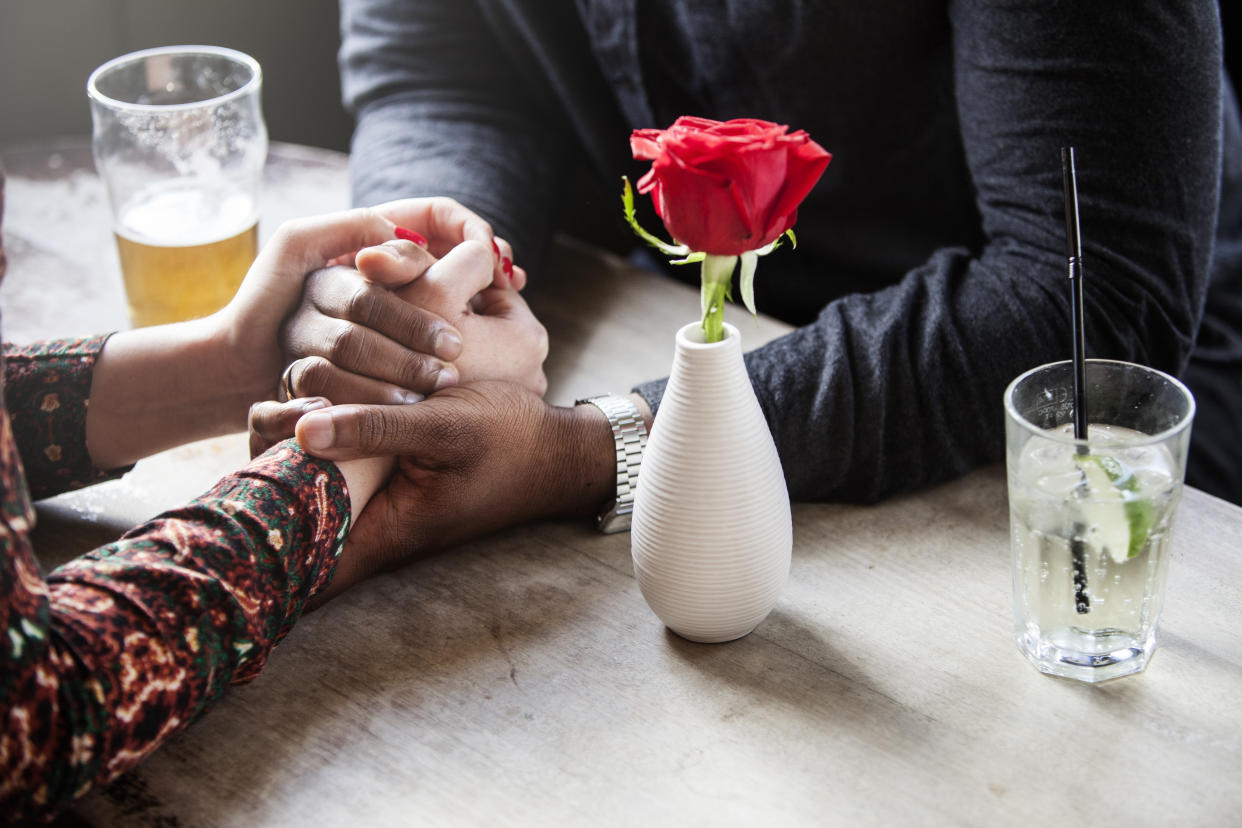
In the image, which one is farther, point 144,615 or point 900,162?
point 900,162

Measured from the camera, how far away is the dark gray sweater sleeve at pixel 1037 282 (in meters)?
0.99

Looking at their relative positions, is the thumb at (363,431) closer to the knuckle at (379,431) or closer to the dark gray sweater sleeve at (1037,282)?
the knuckle at (379,431)

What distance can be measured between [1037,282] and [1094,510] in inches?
15.2

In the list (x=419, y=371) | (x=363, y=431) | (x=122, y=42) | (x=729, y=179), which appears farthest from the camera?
(x=122, y=42)

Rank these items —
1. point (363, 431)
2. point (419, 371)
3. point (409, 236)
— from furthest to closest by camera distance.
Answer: point (409, 236) → point (419, 371) → point (363, 431)

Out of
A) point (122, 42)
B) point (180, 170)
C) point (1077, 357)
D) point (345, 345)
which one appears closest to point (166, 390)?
point (345, 345)

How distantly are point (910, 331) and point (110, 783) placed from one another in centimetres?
74

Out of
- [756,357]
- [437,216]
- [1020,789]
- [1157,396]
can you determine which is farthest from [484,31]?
[1020,789]

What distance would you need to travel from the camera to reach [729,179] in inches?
25.6

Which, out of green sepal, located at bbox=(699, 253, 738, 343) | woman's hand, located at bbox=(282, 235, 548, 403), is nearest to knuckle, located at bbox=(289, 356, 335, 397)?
woman's hand, located at bbox=(282, 235, 548, 403)

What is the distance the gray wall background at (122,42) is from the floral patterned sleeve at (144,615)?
1.65 m

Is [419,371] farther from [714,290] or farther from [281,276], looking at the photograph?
[714,290]

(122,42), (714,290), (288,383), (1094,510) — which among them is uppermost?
(714,290)

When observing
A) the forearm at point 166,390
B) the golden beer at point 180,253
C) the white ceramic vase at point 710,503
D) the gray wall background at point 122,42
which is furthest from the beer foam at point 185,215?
the gray wall background at point 122,42
